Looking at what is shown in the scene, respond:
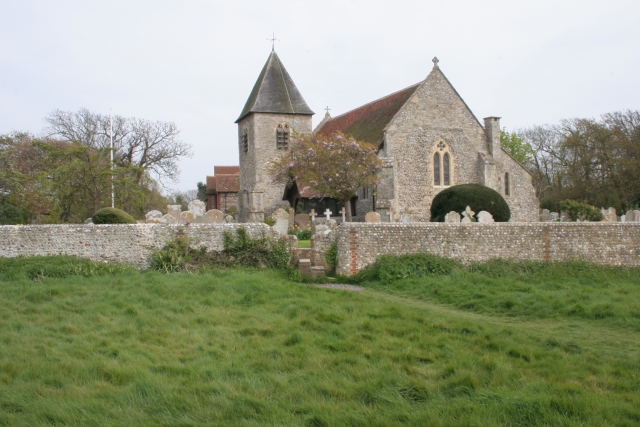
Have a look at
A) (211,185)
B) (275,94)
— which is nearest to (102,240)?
(275,94)

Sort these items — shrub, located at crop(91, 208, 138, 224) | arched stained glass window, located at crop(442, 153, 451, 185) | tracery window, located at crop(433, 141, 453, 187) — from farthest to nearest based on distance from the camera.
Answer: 1. arched stained glass window, located at crop(442, 153, 451, 185)
2. tracery window, located at crop(433, 141, 453, 187)
3. shrub, located at crop(91, 208, 138, 224)

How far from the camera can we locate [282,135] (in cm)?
3603

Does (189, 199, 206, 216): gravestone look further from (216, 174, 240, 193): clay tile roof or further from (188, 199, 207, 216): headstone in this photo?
(216, 174, 240, 193): clay tile roof

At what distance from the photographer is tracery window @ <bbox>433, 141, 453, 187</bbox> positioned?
91.2 feet

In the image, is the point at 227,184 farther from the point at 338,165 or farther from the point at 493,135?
the point at 338,165

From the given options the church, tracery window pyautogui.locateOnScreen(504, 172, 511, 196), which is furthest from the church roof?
tracery window pyautogui.locateOnScreen(504, 172, 511, 196)

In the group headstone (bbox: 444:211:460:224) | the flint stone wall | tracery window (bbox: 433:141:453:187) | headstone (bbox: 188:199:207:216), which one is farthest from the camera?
tracery window (bbox: 433:141:453:187)

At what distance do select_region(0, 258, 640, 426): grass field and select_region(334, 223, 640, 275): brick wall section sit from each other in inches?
89.1

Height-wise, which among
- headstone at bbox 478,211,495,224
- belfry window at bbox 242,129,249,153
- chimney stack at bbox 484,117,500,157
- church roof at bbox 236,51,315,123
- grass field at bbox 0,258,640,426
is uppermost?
church roof at bbox 236,51,315,123

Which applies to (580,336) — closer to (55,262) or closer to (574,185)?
(55,262)

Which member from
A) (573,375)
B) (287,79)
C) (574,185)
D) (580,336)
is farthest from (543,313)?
(574,185)

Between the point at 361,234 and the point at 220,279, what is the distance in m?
3.85

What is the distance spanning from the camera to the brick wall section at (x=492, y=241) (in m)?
13.7

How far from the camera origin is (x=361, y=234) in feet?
44.8
